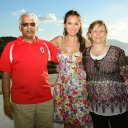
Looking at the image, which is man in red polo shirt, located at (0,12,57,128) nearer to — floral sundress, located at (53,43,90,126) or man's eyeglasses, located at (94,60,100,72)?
floral sundress, located at (53,43,90,126)

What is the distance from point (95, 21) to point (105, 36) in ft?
0.87

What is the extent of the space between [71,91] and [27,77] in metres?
0.84

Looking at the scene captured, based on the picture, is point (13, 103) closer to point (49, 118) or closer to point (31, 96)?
point (31, 96)

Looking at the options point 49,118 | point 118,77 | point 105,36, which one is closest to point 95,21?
point 105,36

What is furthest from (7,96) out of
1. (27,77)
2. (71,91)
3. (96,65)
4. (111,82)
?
(111,82)

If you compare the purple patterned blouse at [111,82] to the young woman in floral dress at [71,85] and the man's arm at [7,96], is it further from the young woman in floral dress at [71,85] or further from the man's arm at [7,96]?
the man's arm at [7,96]

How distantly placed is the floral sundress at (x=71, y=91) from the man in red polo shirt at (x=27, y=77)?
35cm

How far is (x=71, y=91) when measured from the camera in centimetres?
273

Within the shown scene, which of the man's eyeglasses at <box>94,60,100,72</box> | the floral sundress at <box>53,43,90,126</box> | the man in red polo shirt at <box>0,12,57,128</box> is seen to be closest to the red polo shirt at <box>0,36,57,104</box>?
the man in red polo shirt at <box>0,12,57,128</box>

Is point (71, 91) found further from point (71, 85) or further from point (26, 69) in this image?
point (26, 69)

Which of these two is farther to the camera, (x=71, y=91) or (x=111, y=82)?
(x=71, y=91)

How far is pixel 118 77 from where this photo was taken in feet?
7.39

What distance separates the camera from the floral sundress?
2.71 meters

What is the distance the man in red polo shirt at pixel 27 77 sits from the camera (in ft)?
7.32
